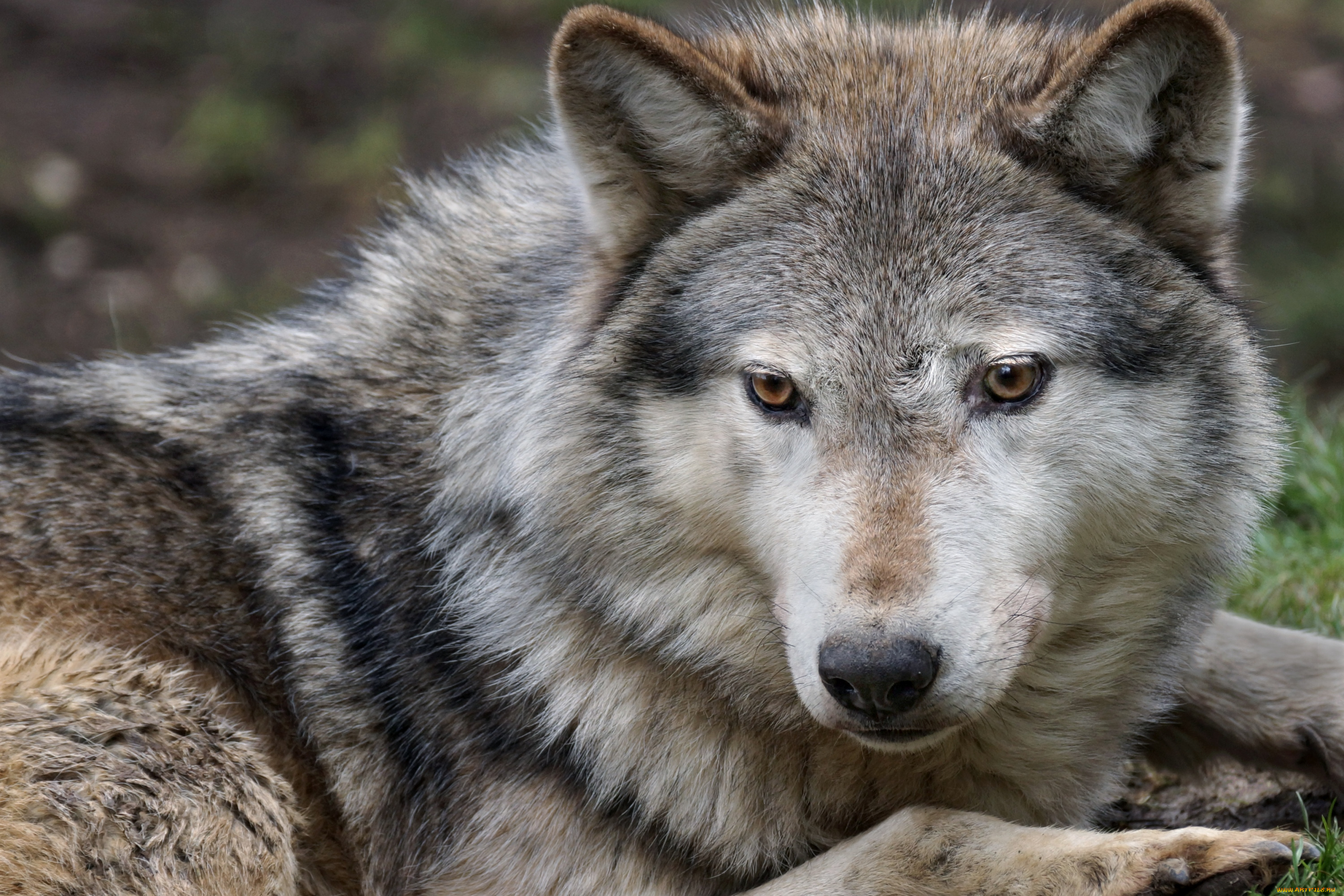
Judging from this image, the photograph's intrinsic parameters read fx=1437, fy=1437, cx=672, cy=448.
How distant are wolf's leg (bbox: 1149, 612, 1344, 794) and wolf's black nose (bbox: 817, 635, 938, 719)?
153 centimetres

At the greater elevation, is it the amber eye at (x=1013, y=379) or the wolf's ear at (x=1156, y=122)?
the wolf's ear at (x=1156, y=122)

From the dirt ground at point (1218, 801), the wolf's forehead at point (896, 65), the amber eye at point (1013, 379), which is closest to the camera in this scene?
the amber eye at point (1013, 379)

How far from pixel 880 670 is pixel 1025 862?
72 centimetres

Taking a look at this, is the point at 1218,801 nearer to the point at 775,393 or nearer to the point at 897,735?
the point at 897,735

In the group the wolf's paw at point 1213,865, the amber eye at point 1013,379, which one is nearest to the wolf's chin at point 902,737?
the wolf's paw at point 1213,865

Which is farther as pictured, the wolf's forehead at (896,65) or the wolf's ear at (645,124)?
the wolf's forehead at (896,65)

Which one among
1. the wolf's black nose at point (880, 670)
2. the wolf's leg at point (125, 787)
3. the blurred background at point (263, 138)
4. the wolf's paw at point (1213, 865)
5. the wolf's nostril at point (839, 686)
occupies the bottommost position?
the blurred background at point (263, 138)

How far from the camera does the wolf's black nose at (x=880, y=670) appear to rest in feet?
9.67

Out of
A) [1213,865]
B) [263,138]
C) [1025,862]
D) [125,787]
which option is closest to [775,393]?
[1025,862]

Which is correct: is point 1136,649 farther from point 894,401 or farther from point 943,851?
point 894,401

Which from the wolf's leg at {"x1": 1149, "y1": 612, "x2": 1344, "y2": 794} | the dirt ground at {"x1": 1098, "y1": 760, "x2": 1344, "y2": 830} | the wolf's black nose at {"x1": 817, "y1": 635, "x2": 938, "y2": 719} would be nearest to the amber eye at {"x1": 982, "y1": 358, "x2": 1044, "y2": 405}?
the wolf's black nose at {"x1": 817, "y1": 635, "x2": 938, "y2": 719}

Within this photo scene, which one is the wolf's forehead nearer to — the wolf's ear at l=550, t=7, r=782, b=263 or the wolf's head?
the wolf's head

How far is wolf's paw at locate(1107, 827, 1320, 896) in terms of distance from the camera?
3.10 m

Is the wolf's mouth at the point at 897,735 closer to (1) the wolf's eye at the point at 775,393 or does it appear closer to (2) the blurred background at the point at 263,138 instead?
(1) the wolf's eye at the point at 775,393
